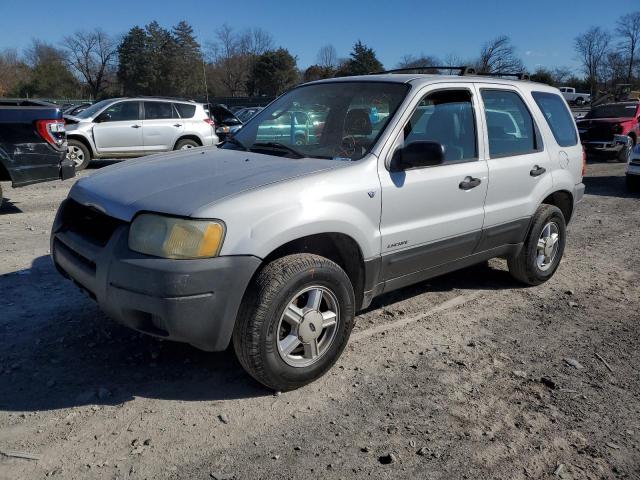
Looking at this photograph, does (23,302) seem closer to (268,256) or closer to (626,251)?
(268,256)

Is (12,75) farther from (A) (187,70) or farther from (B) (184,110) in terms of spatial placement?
(B) (184,110)

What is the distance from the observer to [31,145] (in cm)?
711

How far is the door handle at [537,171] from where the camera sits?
4648mm

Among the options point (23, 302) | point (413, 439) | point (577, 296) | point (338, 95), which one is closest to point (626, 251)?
point (577, 296)

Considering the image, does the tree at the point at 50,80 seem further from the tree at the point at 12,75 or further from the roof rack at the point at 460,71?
the roof rack at the point at 460,71

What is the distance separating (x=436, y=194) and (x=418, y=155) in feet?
1.49

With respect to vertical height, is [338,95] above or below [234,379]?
above

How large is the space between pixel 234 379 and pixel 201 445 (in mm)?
654

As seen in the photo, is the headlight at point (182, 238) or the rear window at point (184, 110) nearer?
the headlight at point (182, 238)

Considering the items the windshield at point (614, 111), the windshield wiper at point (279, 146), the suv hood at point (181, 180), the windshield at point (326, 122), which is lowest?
the suv hood at point (181, 180)

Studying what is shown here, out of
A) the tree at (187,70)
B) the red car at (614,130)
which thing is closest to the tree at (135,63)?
the tree at (187,70)

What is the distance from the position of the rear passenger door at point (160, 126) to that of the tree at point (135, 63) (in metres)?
56.4

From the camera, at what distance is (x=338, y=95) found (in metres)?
4.14

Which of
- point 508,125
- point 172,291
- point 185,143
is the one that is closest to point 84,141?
point 185,143
